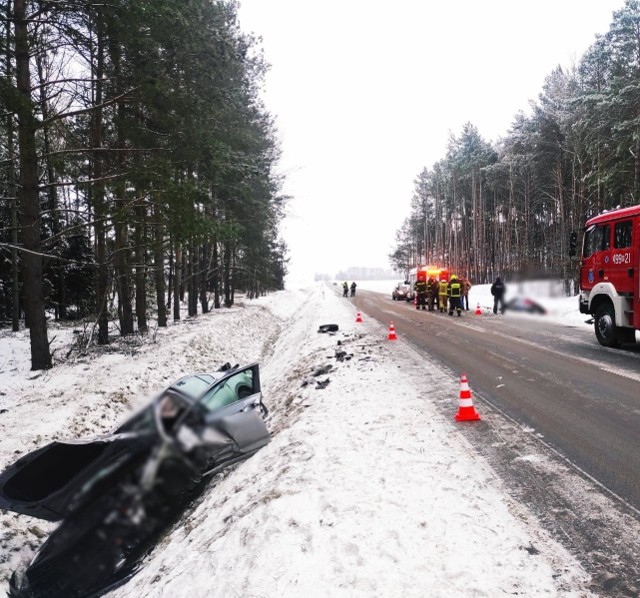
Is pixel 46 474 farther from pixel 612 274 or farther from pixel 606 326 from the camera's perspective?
pixel 606 326

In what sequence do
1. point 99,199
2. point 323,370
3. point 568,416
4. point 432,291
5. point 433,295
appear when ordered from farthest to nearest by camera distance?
point 433,295, point 432,291, point 99,199, point 323,370, point 568,416

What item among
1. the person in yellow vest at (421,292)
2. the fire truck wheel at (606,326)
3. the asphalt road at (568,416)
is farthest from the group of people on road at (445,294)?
the fire truck wheel at (606,326)

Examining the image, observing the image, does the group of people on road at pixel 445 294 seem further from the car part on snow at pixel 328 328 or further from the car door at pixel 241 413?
the car door at pixel 241 413

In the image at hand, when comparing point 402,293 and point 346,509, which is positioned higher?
point 402,293

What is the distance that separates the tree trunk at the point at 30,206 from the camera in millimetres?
9695

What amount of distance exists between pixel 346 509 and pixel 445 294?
37.9 feet

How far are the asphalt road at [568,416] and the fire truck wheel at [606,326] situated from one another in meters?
0.31

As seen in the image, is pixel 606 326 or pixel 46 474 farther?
pixel 606 326

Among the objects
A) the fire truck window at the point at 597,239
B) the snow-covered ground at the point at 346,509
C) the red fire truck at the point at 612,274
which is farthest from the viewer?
the fire truck window at the point at 597,239

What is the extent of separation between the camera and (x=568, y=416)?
6578 mm

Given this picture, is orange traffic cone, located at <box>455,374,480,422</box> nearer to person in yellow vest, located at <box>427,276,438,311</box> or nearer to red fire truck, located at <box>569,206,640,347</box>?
red fire truck, located at <box>569,206,640,347</box>

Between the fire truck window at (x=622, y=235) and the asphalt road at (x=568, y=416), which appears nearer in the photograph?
the asphalt road at (x=568, y=416)

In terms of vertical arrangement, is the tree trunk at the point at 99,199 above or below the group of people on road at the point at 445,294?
above

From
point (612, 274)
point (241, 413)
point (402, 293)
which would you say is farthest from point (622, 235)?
point (402, 293)
